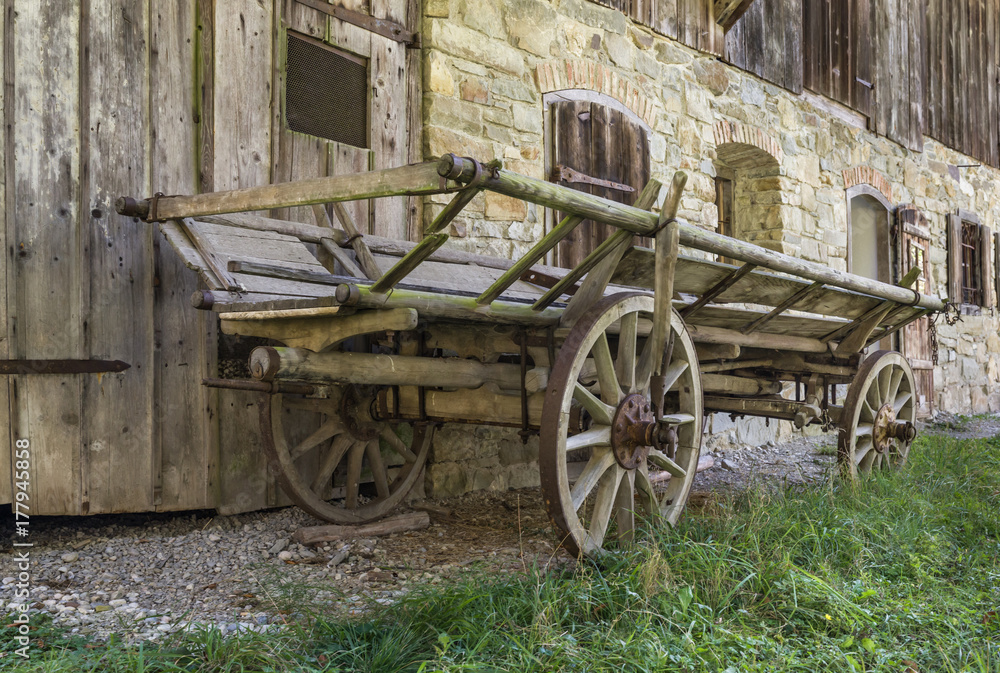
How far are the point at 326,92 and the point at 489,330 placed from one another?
1811 mm

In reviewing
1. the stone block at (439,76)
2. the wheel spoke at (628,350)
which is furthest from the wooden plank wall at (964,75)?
the wheel spoke at (628,350)

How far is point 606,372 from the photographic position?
114 inches

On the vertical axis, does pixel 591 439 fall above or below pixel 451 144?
below

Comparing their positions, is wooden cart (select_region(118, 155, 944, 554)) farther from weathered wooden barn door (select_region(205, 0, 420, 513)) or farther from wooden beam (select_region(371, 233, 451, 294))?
weathered wooden barn door (select_region(205, 0, 420, 513))

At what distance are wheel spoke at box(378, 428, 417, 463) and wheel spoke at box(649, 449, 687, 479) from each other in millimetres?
1325

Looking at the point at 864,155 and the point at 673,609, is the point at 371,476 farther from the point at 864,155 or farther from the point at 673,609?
the point at 864,155

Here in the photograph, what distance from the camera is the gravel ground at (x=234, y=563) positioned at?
2.49m

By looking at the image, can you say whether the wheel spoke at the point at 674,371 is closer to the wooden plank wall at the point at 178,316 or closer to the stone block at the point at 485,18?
the wooden plank wall at the point at 178,316

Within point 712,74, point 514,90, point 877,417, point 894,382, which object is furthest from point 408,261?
point 712,74

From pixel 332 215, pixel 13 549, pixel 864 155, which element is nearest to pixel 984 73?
pixel 864 155

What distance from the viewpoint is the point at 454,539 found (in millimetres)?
3545

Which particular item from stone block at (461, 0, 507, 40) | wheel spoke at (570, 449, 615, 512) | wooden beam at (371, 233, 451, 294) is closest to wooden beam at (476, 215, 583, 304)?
wooden beam at (371, 233, 451, 294)

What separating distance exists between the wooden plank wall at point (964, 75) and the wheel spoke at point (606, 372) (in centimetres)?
838

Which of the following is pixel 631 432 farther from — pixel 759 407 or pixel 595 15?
pixel 595 15
